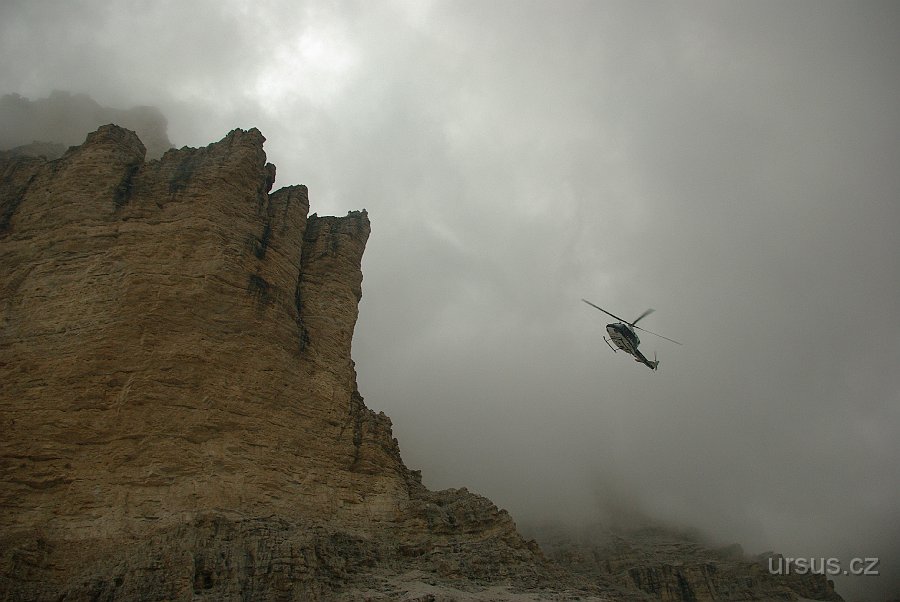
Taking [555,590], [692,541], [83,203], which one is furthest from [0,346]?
[692,541]

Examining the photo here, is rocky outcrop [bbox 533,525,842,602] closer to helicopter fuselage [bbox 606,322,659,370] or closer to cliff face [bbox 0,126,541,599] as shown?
helicopter fuselage [bbox 606,322,659,370]

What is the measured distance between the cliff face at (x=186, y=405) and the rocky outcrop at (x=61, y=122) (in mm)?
22112

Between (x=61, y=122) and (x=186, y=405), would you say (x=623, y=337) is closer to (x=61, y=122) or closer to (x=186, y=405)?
(x=186, y=405)

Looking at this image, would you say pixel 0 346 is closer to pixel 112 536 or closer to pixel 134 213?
pixel 134 213

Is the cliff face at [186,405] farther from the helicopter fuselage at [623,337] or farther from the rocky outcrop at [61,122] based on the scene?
the rocky outcrop at [61,122]

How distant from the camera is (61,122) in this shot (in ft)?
204

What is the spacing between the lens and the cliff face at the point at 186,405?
24234mm

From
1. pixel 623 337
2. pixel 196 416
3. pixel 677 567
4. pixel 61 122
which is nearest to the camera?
pixel 196 416

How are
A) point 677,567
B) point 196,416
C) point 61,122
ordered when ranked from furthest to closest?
1. point 677,567
2. point 61,122
3. point 196,416

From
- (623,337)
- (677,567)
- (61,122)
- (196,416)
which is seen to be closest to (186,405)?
(196,416)

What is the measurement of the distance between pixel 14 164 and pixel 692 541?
143 metres

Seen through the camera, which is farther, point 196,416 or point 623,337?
point 623,337

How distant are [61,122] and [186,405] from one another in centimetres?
5298

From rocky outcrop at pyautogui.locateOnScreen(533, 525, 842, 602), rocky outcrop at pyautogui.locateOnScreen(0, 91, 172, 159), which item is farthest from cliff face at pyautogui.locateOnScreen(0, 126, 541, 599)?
rocky outcrop at pyautogui.locateOnScreen(533, 525, 842, 602)
